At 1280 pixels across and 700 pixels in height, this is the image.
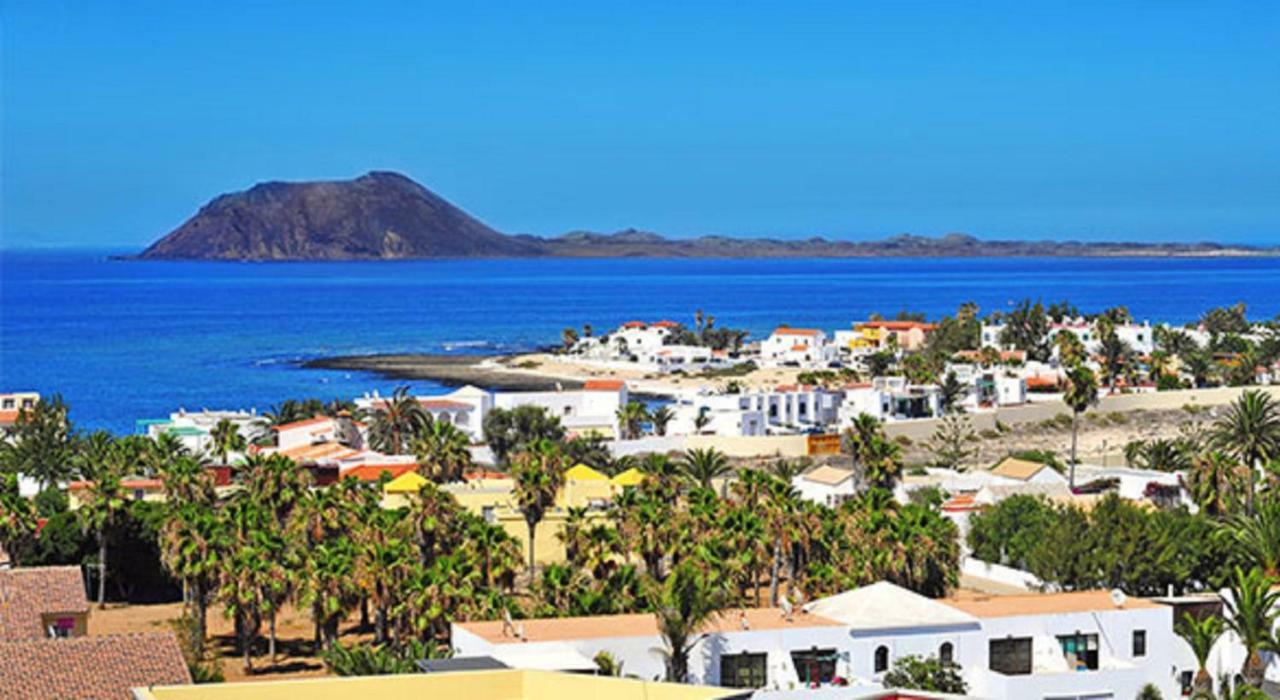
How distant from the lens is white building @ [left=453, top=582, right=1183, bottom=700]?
34.6m

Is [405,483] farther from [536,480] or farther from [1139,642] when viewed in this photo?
[1139,642]

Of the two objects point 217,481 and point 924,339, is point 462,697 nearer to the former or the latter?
point 217,481

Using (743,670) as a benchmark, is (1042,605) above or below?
above

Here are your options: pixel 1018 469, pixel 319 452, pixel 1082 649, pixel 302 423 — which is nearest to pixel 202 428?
pixel 302 423

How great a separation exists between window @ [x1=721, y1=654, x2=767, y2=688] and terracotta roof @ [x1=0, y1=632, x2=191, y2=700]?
31.4 ft

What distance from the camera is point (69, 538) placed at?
5266cm

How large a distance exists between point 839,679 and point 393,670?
344 inches

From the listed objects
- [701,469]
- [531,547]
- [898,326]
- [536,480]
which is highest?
[898,326]

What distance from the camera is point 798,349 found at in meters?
134

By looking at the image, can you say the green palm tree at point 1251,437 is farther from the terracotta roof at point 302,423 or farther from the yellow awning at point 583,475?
the terracotta roof at point 302,423

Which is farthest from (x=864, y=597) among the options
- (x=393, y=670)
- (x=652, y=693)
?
(x=652, y=693)

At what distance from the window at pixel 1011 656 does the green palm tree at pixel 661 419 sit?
49047mm

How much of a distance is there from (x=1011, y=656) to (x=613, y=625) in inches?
296

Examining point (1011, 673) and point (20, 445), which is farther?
point (20, 445)
